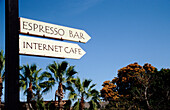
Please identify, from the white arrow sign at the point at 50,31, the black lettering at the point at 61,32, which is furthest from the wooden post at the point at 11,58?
the black lettering at the point at 61,32

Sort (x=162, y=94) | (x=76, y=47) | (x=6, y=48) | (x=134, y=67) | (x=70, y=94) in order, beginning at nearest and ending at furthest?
1. (x=6, y=48)
2. (x=76, y=47)
3. (x=70, y=94)
4. (x=162, y=94)
5. (x=134, y=67)

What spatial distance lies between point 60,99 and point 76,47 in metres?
19.0

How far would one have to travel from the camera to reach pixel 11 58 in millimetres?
2676

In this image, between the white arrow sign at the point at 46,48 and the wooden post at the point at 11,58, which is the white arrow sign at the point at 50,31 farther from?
the wooden post at the point at 11,58

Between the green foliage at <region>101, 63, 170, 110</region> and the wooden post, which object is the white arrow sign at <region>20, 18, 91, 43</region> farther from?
the green foliage at <region>101, 63, 170, 110</region>

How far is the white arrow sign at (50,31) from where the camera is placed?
3178 millimetres

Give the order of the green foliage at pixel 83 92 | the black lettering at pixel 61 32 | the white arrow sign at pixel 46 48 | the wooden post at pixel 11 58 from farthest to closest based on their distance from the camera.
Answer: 1. the green foliage at pixel 83 92
2. the black lettering at pixel 61 32
3. the white arrow sign at pixel 46 48
4. the wooden post at pixel 11 58

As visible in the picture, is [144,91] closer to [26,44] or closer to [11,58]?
[26,44]

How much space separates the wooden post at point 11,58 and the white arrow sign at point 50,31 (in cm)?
29

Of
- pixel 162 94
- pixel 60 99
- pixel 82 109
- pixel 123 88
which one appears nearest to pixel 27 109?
pixel 60 99

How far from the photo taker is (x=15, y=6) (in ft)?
9.42

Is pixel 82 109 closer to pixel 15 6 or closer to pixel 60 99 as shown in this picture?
pixel 60 99

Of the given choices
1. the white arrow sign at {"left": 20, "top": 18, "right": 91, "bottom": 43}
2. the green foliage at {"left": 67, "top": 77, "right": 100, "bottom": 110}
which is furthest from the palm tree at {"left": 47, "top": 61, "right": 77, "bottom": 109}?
the white arrow sign at {"left": 20, "top": 18, "right": 91, "bottom": 43}

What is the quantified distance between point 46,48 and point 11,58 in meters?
0.65
